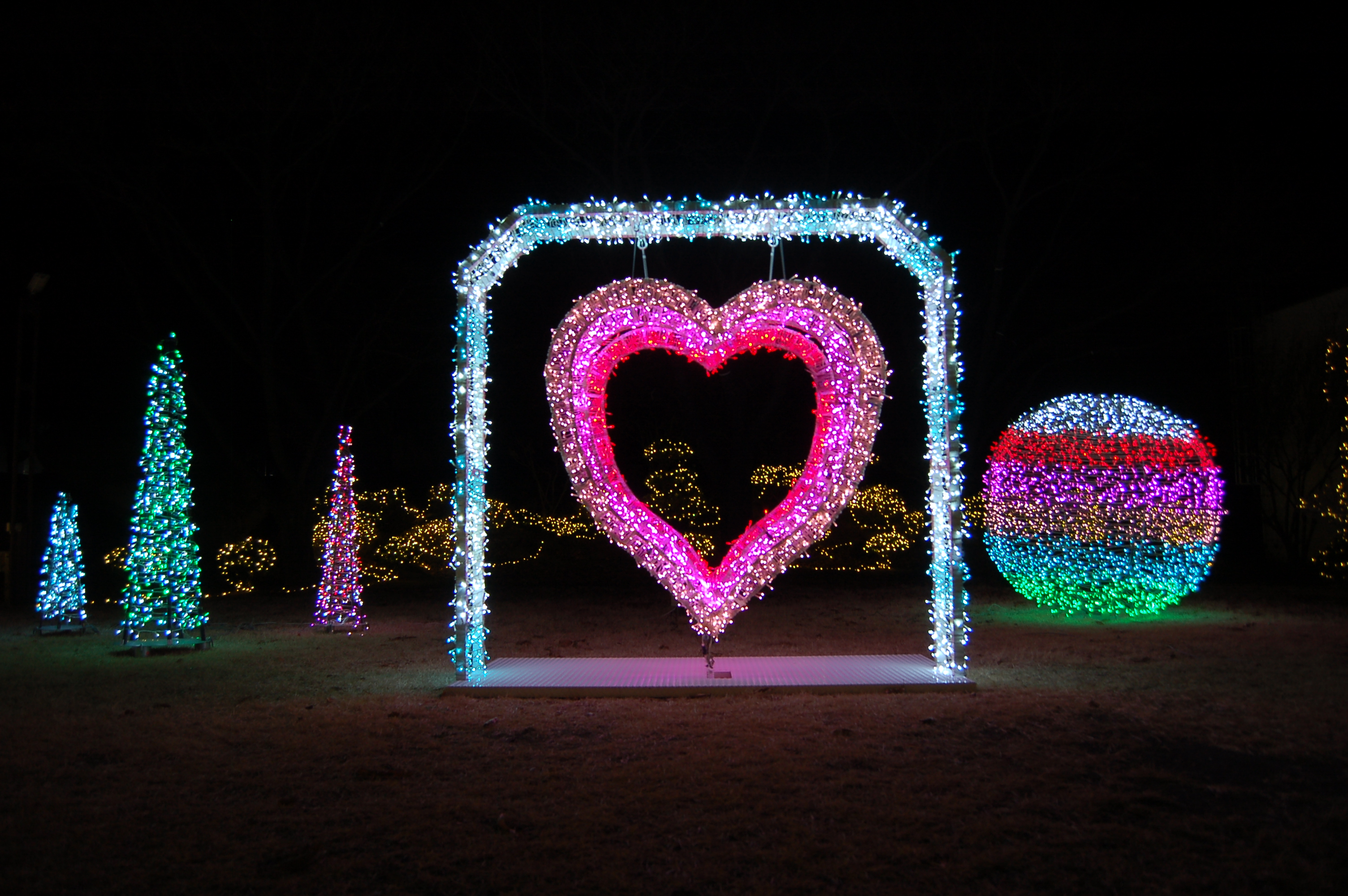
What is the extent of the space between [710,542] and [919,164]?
710 cm

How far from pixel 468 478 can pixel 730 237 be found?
264 cm

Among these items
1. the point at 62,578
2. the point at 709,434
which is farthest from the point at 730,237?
the point at 709,434

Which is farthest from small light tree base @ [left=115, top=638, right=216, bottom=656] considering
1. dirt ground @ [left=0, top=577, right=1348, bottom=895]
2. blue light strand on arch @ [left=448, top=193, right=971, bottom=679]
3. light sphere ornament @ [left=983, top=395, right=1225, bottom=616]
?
light sphere ornament @ [left=983, top=395, right=1225, bottom=616]

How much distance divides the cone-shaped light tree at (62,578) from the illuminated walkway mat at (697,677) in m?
5.49

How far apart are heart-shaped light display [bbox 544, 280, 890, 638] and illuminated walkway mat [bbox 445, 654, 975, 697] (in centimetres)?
52

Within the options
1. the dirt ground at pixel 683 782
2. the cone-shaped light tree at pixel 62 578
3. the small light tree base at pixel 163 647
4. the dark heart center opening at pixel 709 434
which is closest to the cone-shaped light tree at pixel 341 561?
the small light tree base at pixel 163 647

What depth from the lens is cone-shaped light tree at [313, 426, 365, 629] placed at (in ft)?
32.9

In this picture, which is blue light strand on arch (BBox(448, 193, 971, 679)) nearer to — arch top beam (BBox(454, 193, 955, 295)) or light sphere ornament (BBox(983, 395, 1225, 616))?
arch top beam (BBox(454, 193, 955, 295))

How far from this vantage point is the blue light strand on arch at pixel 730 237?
6754mm

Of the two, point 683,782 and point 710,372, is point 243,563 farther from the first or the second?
point 683,782

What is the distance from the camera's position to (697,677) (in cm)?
673

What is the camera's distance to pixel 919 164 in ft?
50.9

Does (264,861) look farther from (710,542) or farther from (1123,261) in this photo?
(1123,261)

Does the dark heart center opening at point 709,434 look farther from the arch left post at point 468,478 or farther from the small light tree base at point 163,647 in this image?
the arch left post at point 468,478
